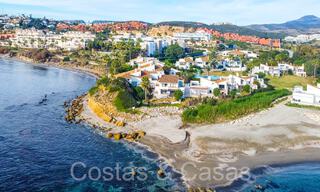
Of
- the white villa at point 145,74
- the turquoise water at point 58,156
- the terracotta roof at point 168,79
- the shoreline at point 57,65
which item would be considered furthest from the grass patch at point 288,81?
the turquoise water at point 58,156

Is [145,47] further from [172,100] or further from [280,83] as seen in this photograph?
[172,100]

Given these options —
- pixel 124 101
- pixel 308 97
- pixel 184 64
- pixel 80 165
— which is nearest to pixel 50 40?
pixel 184 64

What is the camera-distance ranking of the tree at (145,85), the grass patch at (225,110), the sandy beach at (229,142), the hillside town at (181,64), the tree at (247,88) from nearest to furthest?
the sandy beach at (229,142) < the grass patch at (225,110) < the tree at (145,85) < the hillside town at (181,64) < the tree at (247,88)

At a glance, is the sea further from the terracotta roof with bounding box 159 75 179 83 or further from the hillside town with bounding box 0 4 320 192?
the terracotta roof with bounding box 159 75 179 83

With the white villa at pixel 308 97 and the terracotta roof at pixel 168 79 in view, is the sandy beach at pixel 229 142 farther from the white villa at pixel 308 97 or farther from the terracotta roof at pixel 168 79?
the terracotta roof at pixel 168 79

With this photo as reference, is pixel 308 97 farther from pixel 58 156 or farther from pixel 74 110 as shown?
pixel 58 156

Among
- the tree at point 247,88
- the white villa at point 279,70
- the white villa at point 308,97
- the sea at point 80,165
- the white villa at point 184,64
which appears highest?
the white villa at point 184,64

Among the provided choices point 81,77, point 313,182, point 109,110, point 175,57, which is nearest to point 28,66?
point 81,77
